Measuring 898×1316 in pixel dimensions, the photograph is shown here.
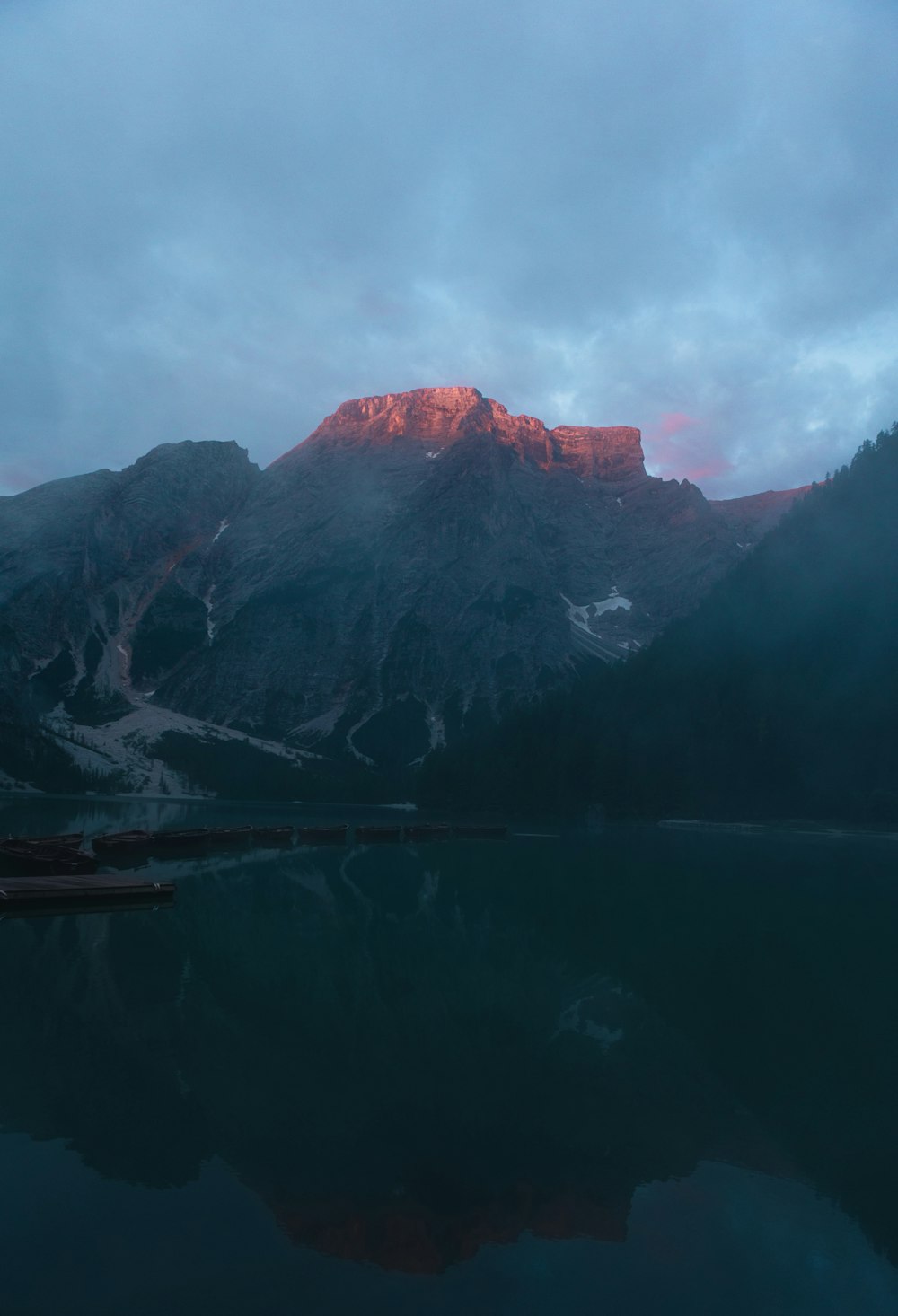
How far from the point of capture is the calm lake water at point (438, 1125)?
10039mm

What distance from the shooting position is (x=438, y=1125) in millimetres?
13859

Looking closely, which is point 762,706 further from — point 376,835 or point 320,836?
point 320,836

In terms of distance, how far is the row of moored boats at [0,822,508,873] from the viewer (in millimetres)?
41938

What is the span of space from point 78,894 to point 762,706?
360ft

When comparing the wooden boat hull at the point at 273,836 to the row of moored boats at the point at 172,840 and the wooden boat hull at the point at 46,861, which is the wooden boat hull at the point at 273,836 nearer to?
the row of moored boats at the point at 172,840

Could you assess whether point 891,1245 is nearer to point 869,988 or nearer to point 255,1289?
point 255,1289

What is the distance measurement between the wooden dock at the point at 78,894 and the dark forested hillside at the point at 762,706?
9635cm

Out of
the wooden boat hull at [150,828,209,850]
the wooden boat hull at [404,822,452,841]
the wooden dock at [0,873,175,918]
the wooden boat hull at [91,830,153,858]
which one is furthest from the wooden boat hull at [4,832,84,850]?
the wooden boat hull at [404,822,452,841]

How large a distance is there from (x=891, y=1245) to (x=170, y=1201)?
30.5 ft

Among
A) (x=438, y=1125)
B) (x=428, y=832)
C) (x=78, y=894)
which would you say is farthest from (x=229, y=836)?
(x=438, y=1125)

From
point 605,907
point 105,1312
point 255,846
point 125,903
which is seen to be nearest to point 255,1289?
point 105,1312

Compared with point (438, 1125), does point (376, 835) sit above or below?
below

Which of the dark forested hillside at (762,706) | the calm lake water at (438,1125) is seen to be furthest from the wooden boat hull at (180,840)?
the dark forested hillside at (762,706)

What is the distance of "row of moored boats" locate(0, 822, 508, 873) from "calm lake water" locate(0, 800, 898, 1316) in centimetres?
1394
